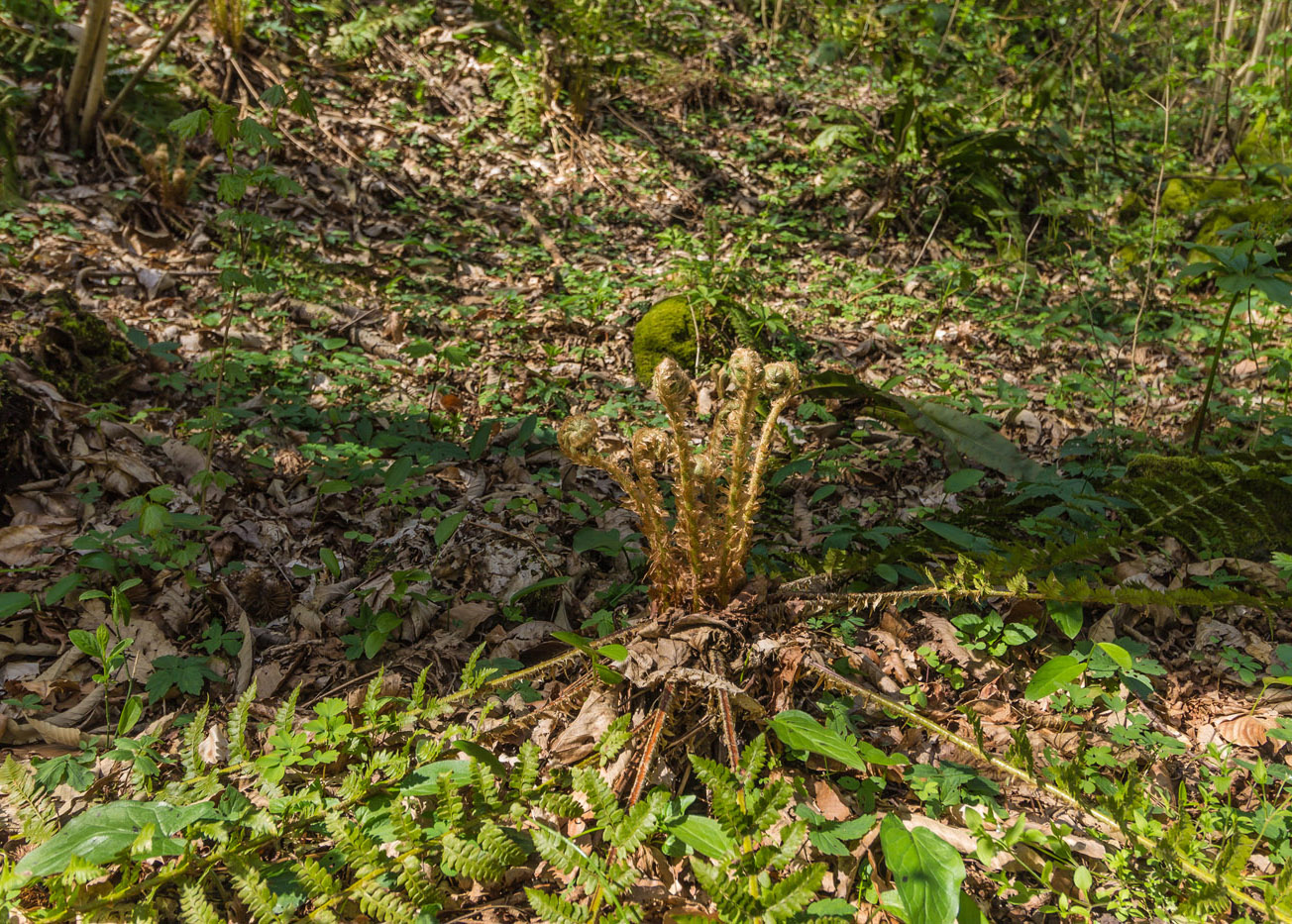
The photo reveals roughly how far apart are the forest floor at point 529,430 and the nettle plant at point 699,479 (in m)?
0.25

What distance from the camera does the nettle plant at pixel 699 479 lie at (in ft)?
5.92

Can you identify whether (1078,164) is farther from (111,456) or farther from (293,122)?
(111,456)

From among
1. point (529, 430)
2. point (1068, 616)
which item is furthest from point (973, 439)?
point (529, 430)

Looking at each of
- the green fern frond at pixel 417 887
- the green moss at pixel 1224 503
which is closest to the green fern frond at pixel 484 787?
the green fern frond at pixel 417 887

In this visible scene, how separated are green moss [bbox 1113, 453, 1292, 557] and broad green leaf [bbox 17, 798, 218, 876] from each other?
267cm

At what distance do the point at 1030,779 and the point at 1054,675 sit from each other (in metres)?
0.24

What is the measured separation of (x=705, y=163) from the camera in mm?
6266

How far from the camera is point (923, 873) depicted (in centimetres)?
138

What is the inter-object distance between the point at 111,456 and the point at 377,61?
17.0 ft

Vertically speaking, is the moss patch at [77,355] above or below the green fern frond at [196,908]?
above

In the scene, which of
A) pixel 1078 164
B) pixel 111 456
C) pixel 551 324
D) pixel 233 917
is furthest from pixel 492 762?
pixel 1078 164

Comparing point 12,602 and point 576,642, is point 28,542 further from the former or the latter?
point 576,642

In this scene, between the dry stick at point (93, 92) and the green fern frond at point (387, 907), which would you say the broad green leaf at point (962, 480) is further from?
the dry stick at point (93, 92)

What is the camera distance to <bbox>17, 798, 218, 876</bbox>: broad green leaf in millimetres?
1341
